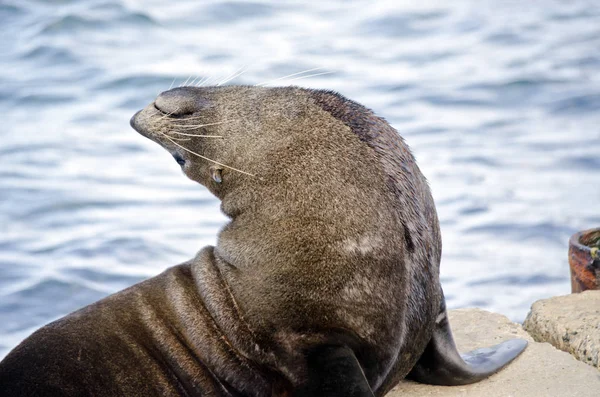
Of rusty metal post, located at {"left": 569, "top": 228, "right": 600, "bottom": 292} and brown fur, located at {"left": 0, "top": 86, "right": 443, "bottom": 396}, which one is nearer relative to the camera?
brown fur, located at {"left": 0, "top": 86, "right": 443, "bottom": 396}

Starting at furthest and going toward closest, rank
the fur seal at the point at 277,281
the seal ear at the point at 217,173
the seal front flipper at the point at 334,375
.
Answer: the seal ear at the point at 217,173, the fur seal at the point at 277,281, the seal front flipper at the point at 334,375

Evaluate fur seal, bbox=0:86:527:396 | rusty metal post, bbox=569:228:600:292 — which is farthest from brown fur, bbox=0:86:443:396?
rusty metal post, bbox=569:228:600:292

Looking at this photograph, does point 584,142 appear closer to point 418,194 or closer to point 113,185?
point 113,185

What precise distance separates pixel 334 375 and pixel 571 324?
6.11ft

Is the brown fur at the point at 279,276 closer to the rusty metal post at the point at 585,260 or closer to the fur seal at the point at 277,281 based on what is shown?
the fur seal at the point at 277,281

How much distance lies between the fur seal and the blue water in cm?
162

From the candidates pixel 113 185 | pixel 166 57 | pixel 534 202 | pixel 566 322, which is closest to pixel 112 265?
pixel 113 185

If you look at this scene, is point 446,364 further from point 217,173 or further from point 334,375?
point 217,173

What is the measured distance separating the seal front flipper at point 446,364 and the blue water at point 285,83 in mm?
2153

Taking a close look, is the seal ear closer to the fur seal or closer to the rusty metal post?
the fur seal

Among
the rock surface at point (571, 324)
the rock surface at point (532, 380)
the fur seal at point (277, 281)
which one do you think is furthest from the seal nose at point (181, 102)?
the rock surface at point (571, 324)

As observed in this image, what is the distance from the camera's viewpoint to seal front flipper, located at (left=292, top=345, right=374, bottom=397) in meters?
4.25

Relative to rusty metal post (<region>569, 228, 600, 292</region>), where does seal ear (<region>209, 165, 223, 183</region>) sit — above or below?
above

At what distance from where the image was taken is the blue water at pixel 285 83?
9289 mm
